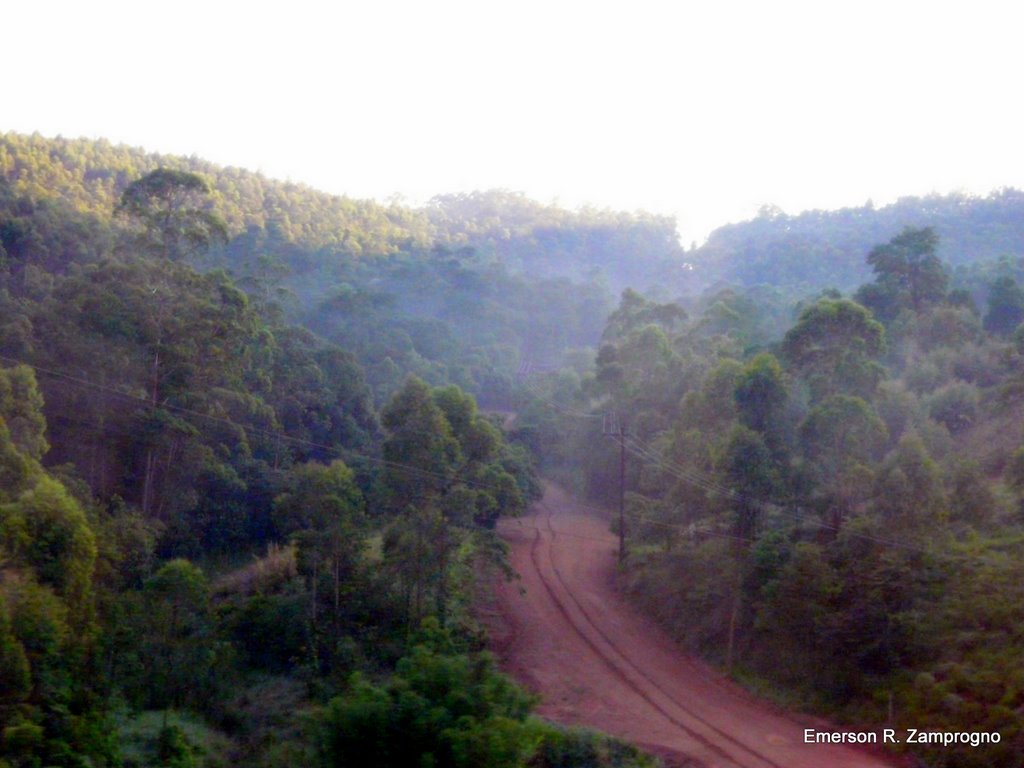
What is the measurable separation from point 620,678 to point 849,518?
16.5 ft

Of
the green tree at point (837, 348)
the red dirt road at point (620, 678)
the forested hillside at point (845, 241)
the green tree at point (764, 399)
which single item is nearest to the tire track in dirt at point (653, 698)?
the red dirt road at point (620, 678)

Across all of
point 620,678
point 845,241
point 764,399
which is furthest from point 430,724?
point 845,241

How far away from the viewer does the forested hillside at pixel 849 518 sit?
1416 centimetres

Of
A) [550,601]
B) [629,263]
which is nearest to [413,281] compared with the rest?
[629,263]

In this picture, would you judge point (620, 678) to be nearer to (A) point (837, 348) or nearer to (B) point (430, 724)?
(B) point (430, 724)

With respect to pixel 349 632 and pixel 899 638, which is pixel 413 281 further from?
pixel 899 638

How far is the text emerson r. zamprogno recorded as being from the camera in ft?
38.5

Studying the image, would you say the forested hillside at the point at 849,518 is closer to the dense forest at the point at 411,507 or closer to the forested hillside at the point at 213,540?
the dense forest at the point at 411,507

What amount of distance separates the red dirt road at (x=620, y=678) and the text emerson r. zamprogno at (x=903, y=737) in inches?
11.9

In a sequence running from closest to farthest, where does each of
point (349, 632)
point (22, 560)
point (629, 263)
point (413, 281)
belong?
1. point (22, 560)
2. point (349, 632)
3. point (413, 281)
4. point (629, 263)

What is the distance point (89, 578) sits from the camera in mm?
13281

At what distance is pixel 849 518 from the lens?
17.8m

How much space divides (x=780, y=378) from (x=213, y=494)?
1475 cm

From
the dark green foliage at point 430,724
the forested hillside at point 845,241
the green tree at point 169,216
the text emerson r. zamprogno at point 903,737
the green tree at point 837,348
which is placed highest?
the forested hillside at point 845,241
